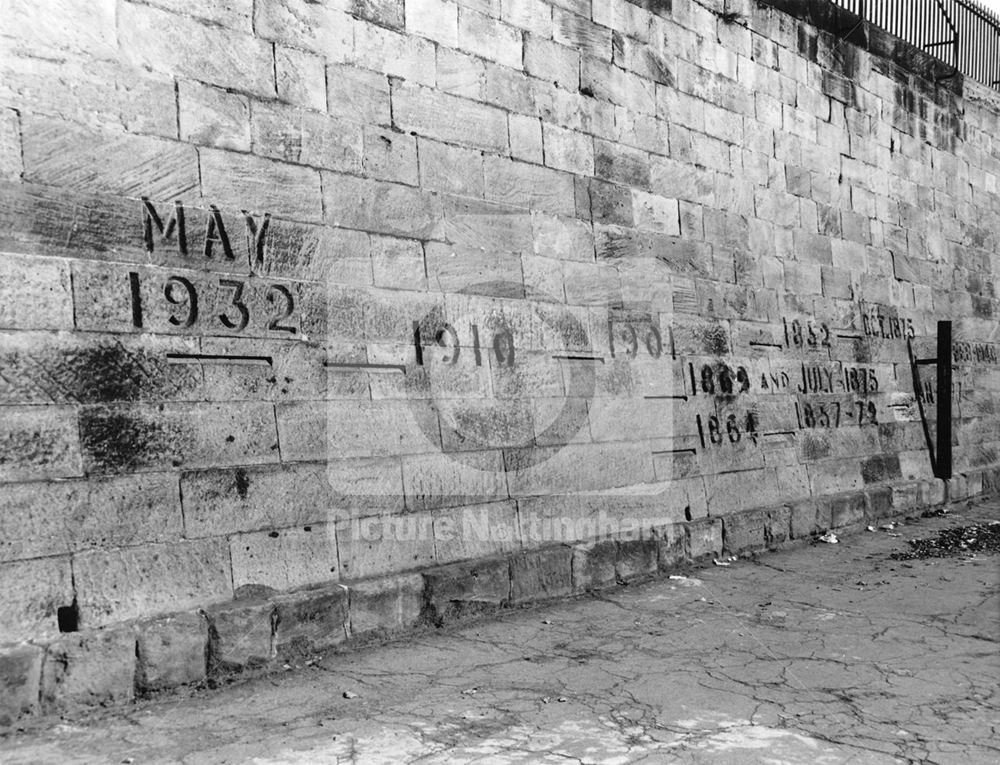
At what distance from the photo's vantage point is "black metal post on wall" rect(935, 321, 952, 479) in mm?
9344

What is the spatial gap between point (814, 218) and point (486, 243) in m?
4.05

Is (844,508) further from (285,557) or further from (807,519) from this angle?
(285,557)

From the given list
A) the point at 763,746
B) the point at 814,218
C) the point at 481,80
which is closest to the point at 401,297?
the point at 481,80

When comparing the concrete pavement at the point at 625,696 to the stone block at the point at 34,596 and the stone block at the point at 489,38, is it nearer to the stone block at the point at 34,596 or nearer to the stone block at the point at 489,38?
the stone block at the point at 34,596

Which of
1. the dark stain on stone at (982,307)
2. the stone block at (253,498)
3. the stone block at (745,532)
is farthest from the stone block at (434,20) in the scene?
the dark stain on stone at (982,307)

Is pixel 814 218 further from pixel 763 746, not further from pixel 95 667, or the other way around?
pixel 95 667

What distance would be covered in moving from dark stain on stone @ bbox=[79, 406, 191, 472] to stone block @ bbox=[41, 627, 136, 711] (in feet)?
2.26

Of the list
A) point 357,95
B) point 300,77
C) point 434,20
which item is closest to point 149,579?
point 300,77

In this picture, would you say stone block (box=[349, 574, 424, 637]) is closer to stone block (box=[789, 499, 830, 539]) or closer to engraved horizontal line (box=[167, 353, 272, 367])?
engraved horizontal line (box=[167, 353, 272, 367])

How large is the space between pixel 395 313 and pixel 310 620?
1.65 m

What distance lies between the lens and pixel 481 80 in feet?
18.9

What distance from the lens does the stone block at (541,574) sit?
556 centimetres

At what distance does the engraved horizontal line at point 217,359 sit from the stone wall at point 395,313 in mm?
29

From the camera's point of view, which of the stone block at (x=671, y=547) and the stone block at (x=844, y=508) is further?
the stone block at (x=844, y=508)
